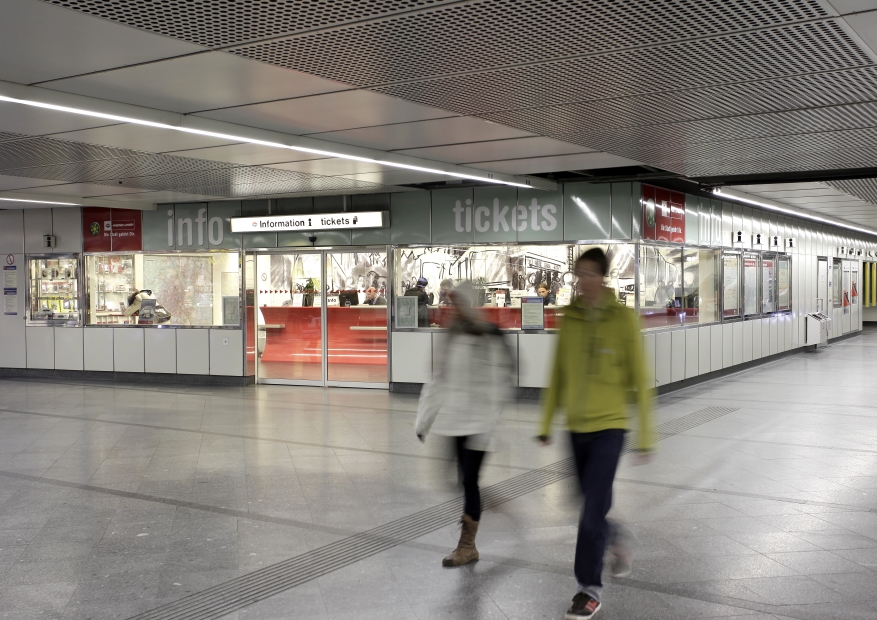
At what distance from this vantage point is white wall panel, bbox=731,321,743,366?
53.7ft

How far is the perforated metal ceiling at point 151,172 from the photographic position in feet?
29.6

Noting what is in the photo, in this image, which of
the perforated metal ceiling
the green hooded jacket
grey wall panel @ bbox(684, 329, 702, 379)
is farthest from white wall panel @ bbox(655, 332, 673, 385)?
the green hooded jacket

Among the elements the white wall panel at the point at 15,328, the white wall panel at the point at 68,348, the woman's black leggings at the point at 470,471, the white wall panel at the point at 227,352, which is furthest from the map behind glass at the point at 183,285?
the woman's black leggings at the point at 470,471

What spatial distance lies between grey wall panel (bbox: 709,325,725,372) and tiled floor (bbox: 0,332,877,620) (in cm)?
373

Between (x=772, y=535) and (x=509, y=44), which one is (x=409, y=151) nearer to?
(x=509, y=44)

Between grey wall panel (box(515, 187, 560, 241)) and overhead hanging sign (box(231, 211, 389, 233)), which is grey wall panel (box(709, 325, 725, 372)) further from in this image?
overhead hanging sign (box(231, 211, 389, 233))

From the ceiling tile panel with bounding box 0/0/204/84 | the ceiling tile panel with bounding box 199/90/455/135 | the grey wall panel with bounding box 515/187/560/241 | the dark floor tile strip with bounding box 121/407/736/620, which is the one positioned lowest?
the dark floor tile strip with bounding box 121/407/736/620

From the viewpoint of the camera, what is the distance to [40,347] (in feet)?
53.9

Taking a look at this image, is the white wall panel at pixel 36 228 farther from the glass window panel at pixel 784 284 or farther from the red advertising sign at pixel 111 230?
the glass window panel at pixel 784 284

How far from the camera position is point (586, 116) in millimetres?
7137

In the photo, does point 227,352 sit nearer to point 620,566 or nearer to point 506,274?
point 506,274

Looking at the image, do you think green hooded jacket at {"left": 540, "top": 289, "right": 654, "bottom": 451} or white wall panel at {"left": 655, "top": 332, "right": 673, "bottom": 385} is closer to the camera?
green hooded jacket at {"left": 540, "top": 289, "right": 654, "bottom": 451}

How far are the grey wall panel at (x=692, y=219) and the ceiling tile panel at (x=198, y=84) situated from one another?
956 centimetres

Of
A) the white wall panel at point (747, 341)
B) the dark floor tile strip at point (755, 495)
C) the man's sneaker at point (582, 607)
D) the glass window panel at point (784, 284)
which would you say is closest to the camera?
the man's sneaker at point (582, 607)
